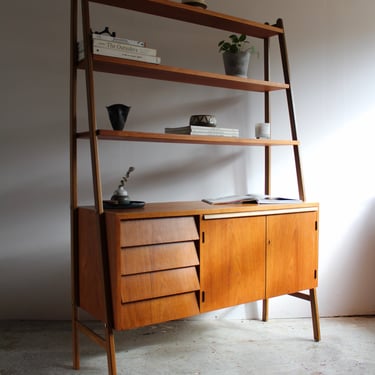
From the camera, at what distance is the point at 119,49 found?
1.94 m

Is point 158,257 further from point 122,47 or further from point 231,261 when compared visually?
point 122,47

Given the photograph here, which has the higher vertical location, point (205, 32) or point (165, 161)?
point (205, 32)

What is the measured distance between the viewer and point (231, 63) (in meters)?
2.43

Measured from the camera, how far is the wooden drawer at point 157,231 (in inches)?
72.4

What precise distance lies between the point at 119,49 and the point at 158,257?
3.11ft

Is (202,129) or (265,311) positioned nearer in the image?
(202,129)

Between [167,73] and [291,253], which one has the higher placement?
[167,73]

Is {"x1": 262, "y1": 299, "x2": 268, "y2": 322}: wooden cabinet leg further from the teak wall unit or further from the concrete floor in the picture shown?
the teak wall unit

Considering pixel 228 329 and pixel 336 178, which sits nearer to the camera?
pixel 228 329

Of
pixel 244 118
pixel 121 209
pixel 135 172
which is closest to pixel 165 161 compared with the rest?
pixel 135 172

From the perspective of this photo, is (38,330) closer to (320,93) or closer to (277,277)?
(277,277)

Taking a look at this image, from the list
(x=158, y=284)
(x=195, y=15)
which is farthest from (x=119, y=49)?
(x=158, y=284)

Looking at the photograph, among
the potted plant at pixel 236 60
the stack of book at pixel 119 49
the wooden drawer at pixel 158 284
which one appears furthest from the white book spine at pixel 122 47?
the wooden drawer at pixel 158 284

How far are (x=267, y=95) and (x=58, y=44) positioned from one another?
51.4 inches
